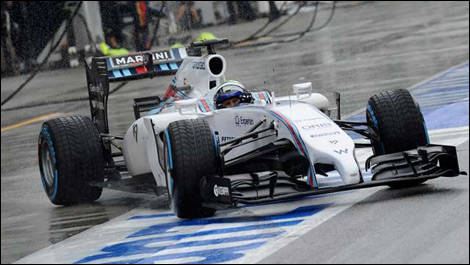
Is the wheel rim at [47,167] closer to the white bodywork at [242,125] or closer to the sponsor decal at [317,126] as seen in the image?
the white bodywork at [242,125]

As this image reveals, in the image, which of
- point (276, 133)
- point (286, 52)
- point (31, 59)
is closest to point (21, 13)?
point (31, 59)

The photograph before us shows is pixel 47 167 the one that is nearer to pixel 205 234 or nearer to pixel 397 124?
pixel 205 234

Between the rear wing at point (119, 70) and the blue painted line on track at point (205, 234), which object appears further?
the rear wing at point (119, 70)

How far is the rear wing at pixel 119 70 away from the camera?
10.9 metres

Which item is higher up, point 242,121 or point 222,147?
point 242,121

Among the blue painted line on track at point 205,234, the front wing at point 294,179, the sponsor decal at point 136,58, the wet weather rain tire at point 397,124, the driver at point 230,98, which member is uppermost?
the sponsor decal at point 136,58

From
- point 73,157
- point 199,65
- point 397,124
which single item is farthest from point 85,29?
point 397,124

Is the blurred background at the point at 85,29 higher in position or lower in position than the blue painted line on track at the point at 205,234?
higher

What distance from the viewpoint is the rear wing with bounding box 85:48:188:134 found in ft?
35.7

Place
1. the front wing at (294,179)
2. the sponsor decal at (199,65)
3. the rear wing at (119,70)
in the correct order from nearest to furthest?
the front wing at (294,179), the sponsor decal at (199,65), the rear wing at (119,70)

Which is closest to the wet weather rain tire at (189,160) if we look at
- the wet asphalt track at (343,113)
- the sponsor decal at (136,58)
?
the wet asphalt track at (343,113)

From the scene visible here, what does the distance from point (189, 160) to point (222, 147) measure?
4.08 ft

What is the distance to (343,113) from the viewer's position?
15.3 m

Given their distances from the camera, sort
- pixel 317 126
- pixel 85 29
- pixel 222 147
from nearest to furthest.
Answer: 1. pixel 317 126
2. pixel 222 147
3. pixel 85 29
